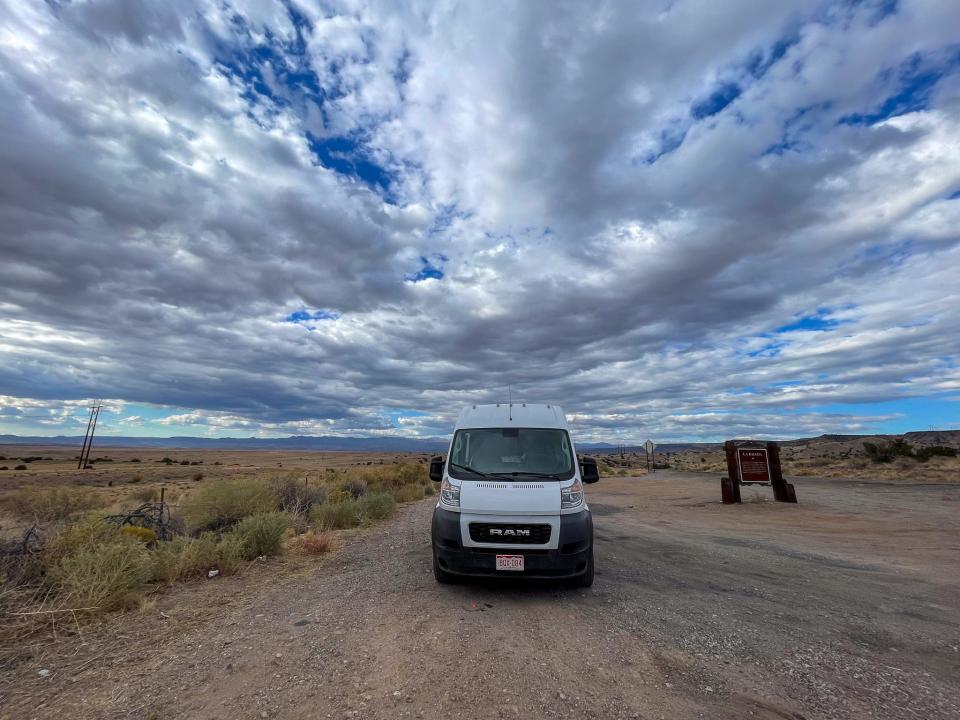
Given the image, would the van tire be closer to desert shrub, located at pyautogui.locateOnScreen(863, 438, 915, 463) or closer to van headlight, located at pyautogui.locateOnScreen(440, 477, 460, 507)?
van headlight, located at pyautogui.locateOnScreen(440, 477, 460, 507)

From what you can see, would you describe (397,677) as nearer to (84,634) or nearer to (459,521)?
(459,521)

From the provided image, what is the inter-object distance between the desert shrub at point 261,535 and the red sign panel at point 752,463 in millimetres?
15554

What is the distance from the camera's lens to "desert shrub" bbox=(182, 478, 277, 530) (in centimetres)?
1095

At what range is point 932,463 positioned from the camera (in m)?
29.7

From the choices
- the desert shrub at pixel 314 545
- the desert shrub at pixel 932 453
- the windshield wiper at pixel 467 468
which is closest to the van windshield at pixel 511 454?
the windshield wiper at pixel 467 468

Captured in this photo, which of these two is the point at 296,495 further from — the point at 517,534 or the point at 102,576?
the point at 517,534

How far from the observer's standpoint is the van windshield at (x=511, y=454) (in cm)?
679

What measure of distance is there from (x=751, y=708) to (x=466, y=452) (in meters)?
4.36

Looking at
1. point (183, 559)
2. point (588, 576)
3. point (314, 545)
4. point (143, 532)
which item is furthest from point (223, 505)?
point (588, 576)

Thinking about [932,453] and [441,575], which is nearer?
[441,575]

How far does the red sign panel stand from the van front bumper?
1421 cm

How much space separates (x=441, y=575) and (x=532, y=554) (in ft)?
4.35

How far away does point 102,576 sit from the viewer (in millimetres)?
5855

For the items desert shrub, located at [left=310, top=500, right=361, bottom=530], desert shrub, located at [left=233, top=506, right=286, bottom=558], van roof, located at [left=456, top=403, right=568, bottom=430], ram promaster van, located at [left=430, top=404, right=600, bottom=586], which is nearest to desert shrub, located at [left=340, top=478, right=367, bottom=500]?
desert shrub, located at [left=310, top=500, right=361, bottom=530]
